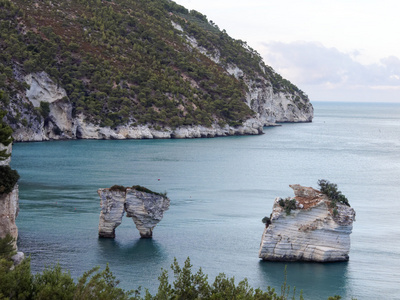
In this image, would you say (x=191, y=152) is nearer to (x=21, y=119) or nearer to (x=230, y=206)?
(x=21, y=119)

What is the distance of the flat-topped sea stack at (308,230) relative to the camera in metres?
34.6

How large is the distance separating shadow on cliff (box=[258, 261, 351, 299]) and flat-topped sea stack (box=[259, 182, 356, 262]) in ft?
1.48

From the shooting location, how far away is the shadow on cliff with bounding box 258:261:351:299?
32.1 m

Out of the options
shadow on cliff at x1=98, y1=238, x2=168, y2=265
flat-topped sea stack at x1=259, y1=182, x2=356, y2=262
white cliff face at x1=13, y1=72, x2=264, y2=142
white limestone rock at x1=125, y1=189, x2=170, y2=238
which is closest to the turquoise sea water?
shadow on cliff at x1=98, y1=238, x2=168, y2=265

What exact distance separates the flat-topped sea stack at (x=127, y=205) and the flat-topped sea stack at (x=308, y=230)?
26.1 ft

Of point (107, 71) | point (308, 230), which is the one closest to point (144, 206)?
point (308, 230)

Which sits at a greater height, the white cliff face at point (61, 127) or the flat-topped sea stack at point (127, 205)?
the white cliff face at point (61, 127)

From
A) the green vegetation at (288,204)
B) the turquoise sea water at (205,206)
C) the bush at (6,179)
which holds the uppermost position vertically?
the bush at (6,179)

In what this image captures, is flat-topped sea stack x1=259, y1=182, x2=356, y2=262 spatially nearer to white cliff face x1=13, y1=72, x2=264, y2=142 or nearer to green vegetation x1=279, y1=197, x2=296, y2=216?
green vegetation x1=279, y1=197, x2=296, y2=216

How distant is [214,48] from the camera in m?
177

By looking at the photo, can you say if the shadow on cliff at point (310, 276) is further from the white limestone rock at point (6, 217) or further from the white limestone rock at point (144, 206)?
the white limestone rock at point (6, 217)

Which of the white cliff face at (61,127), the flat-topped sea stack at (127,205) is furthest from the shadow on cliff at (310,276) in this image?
the white cliff face at (61,127)

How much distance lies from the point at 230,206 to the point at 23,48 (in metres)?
75.8

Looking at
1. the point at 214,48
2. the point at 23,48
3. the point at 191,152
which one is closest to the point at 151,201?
the point at 191,152
